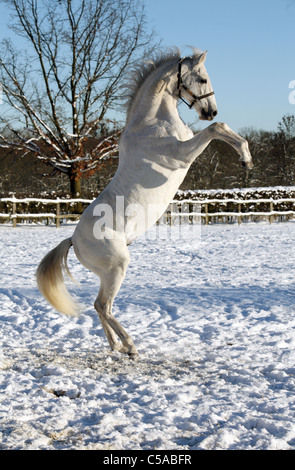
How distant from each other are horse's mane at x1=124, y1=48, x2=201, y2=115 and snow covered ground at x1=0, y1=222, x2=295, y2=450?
7.76 feet

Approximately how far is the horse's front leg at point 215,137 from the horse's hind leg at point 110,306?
114 cm

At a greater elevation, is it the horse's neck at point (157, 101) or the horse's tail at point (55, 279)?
the horse's neck at point (157, 101)

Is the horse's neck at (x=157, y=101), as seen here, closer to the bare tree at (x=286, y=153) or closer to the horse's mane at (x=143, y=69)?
the horse's mane at (x=143, y=69)

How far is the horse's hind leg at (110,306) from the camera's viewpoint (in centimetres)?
424

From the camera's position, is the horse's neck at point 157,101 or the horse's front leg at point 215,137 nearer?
the horse's front leg at point 215,137

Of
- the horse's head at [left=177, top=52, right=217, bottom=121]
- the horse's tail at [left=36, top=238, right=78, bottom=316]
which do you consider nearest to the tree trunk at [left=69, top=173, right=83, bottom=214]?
the horse's tail at [left=36, top=238, right=78, bottom=316]

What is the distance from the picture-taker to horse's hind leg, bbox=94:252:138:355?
4238 mm

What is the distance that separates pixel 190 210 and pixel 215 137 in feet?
62.1

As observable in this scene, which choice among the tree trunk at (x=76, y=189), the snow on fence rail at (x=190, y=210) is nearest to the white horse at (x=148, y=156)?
the snow on fence rail at (x=190, y=210)

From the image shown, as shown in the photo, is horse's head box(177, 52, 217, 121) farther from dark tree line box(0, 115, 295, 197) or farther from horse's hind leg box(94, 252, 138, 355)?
dark tree line box(0, 115, 295, 197)

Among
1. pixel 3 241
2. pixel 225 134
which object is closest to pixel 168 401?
pixel 225 134

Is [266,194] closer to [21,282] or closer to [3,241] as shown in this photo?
[3,241]

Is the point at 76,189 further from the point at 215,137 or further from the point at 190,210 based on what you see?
the point at 215,137

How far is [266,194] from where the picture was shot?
80.4 ft
